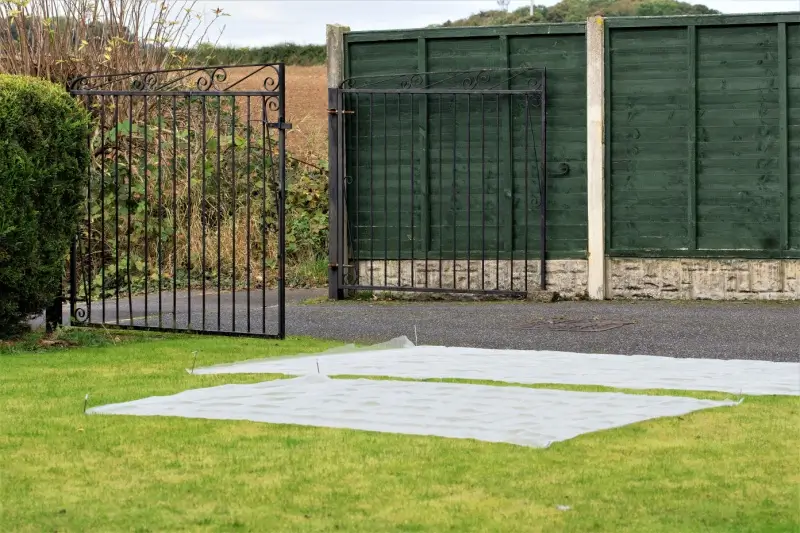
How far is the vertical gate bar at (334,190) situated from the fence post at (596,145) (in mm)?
2684

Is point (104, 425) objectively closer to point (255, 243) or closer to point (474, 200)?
point (474, 200)

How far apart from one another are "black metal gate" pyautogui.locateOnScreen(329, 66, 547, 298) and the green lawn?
6.58m

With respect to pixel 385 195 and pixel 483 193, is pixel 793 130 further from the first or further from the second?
pixel 385 195

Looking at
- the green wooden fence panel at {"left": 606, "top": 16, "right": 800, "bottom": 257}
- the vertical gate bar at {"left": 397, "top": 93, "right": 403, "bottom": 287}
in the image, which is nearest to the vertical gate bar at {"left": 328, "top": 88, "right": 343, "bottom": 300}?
the vertical gate bar at {"left": 397, "top": 93, "right": 403, "bottom": 287}

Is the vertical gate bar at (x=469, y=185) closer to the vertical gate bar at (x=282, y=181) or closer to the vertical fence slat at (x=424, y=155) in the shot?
the vertical fence slat at (x=424, y=155)

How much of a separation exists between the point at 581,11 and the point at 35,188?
3516 cm

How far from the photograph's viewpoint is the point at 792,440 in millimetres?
5797

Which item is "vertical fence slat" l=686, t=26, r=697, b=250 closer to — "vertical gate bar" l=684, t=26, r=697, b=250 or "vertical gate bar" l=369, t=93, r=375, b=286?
"vertical gate bar" l=684, t=26, r=697, b=250

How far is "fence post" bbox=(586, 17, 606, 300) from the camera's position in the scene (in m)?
13.0

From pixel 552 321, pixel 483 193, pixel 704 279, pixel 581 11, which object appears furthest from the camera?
pixel 581 11

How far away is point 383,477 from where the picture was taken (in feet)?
16.5

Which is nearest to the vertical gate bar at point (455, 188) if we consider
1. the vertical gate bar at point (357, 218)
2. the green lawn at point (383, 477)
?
the vertical gate bar at point (357, 218)

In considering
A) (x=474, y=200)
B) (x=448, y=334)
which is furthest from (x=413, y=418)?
(x=474, y=200)

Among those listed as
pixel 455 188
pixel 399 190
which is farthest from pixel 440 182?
pixel 399 190
